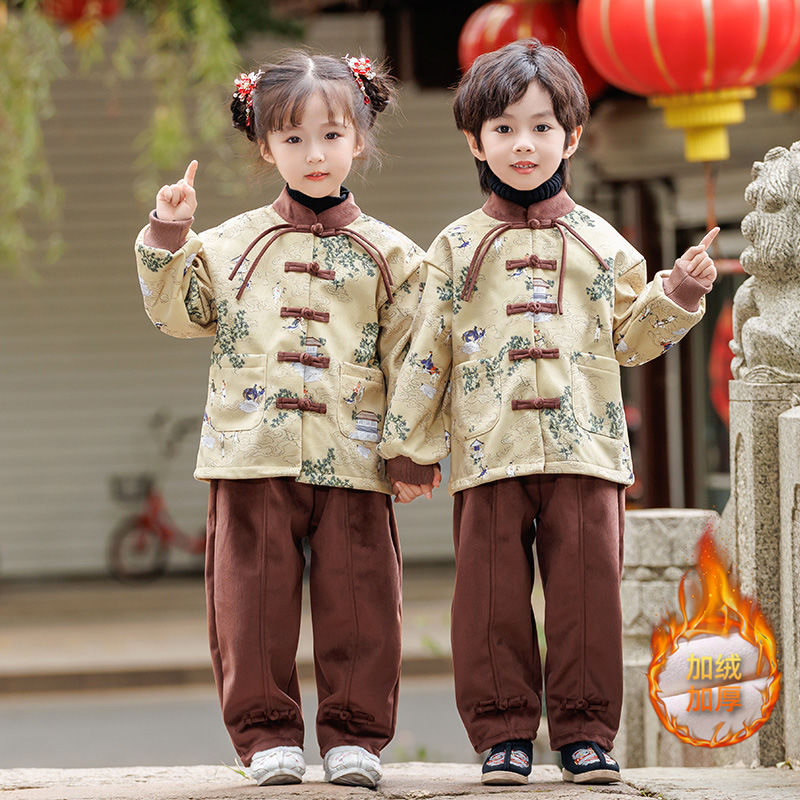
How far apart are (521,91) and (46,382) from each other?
7767mm

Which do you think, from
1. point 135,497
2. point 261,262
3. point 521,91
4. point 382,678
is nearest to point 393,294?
point 261,262

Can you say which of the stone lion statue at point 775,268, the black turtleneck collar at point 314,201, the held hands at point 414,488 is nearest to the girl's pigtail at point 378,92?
the black turtleneck collar at point 314,201

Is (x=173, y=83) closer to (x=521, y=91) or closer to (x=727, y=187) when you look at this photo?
(x=727, y=187)

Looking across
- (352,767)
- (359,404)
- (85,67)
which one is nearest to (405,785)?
(352,767)

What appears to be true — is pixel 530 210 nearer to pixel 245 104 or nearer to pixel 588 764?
pixel 245 104

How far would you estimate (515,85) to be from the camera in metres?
2.94

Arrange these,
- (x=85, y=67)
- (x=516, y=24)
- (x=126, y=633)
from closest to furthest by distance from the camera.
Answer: (x=516, y=24) → (x=85, y=67) → (x=126, y=633)

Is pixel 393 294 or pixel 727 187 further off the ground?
pixel 727 187

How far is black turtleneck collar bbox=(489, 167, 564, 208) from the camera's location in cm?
307

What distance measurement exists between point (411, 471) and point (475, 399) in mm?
219

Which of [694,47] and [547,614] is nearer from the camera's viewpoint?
[547,614]

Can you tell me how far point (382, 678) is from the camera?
3068 mm

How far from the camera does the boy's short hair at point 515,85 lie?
295cm

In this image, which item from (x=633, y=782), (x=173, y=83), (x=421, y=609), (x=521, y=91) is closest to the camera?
(x=521, y=91)
